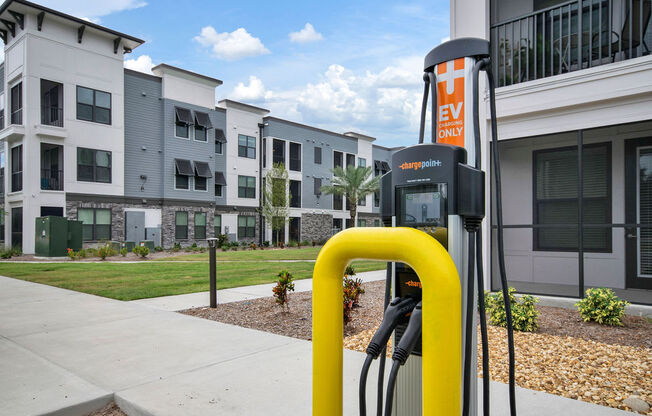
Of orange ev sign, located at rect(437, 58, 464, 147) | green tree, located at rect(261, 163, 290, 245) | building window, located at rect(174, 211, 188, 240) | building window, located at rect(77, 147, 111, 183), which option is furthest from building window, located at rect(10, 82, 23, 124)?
orange ev sign, located at rect(437, 58, 464, 147)

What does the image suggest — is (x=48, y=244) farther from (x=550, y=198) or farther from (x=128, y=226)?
(x=550, y=198)

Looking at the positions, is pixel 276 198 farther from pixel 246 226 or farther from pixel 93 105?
pixel 93 105

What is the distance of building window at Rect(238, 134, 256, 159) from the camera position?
33.2 meters

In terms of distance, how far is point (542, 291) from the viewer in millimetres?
8430

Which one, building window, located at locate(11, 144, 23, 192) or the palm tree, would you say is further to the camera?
the palm tree

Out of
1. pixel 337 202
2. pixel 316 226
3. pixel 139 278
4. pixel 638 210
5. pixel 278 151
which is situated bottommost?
pixel 139 278

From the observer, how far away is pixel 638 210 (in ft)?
27.9

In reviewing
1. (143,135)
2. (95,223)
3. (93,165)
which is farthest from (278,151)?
(95,223)

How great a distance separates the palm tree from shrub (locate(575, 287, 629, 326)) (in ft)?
104

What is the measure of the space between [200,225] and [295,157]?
11.1 metres

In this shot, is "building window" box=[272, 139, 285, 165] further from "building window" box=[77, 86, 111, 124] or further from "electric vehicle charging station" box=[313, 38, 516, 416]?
"electric vehicle charging station" box=[313, 38, 516, 416]

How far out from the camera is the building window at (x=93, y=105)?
23.5m

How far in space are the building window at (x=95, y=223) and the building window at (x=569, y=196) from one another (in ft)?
73.7

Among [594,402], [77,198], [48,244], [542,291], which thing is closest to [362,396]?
[594,402]
